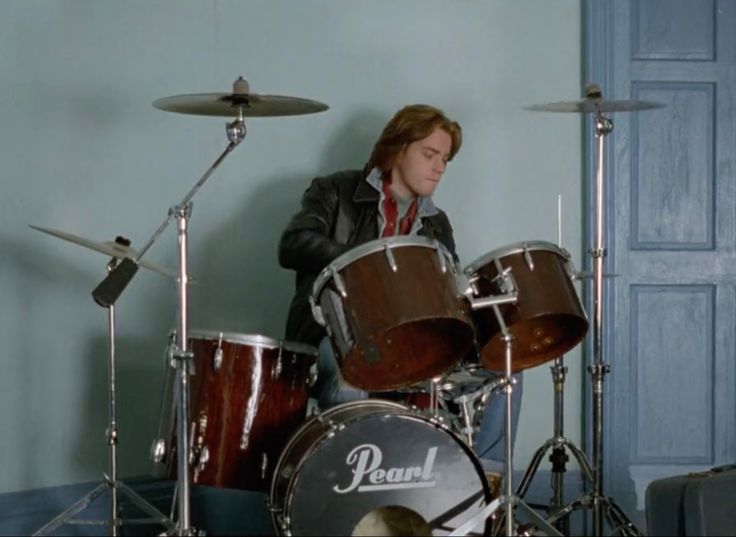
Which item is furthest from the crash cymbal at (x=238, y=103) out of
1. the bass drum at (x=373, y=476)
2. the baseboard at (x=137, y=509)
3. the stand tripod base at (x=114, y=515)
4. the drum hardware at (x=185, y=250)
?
the baseboard at (x=137, y=509)

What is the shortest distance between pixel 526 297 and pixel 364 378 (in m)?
0.46

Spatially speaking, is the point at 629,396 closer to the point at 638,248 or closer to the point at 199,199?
the point at 638,248

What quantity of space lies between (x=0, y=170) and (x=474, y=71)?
156 centimetres

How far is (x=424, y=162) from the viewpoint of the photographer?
3.87 m

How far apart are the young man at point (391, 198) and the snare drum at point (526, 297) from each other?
1.70ft

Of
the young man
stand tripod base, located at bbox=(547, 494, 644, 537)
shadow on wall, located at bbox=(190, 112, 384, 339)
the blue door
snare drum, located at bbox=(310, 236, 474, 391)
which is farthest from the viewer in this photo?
the blue door

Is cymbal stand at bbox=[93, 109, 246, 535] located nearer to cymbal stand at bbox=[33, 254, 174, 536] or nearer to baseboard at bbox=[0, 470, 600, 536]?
cymbal stand at bbox=[33, 254, 174, 536]

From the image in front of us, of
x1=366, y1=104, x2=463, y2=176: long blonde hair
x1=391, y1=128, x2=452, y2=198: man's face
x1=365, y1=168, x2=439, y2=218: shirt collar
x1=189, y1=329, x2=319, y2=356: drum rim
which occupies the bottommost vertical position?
x1=189, y1=329, x2=319, y2=356: drum rim

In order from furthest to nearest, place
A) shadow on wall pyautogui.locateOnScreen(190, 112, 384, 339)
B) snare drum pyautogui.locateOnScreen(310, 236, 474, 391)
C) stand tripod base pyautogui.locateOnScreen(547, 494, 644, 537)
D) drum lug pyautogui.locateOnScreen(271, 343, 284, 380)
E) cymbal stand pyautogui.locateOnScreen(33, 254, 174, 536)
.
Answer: shadow on wall pyautogui.locateOnScreen(190, 112, 384, 339)
stand tripod base pyautogui.locateOnScreen(547, 494, 644, 537)
cymbal stand pyautogui.locateOnScreen(33, 254, 174, 536)
drum lug pyautogui.locateOnScreen(271, 343, 284, 380)
snare drum pyautogui.locateOnScreen(310, 236, 474, 391)

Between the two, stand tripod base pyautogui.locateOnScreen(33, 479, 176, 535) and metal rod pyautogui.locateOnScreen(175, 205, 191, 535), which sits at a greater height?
metal rod pyautogui.locateOnScreen(175, 205, 191, 535)

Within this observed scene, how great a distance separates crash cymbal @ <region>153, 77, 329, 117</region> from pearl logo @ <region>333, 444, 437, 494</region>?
35.7 inches

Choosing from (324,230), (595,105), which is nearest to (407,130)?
(324,230)

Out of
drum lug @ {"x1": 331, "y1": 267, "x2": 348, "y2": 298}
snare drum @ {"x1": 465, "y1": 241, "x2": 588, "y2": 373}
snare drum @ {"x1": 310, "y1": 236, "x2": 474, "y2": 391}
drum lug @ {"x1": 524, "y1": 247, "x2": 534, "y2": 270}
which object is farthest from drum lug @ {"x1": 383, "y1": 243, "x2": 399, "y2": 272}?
drum lug @ {"x1": 524, "y1": 247, "x2": 534, "y2": 270}

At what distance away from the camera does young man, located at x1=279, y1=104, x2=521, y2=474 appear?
12.6 ft
